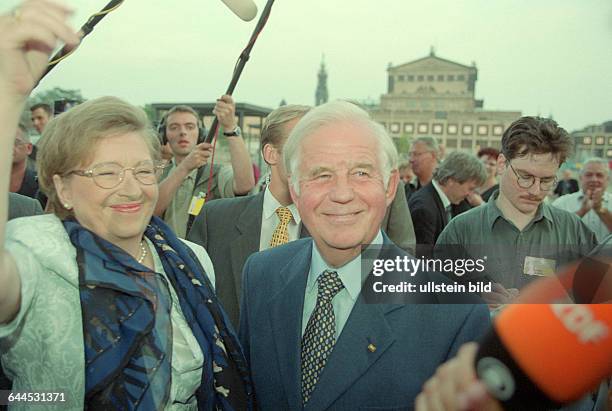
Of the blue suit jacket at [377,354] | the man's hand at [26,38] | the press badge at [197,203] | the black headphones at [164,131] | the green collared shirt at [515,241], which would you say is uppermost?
the black headphones at [164,131]

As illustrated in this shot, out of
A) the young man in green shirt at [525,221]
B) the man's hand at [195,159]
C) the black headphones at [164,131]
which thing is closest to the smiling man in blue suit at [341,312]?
the young man in green shirt at [525,221]

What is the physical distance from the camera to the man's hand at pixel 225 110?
256 centimetres

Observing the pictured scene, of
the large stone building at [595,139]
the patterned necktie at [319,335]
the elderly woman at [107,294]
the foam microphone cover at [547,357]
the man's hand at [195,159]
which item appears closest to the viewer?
the foam microphone cover at [547,357]

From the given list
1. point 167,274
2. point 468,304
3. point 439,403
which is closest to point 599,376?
point 439,403

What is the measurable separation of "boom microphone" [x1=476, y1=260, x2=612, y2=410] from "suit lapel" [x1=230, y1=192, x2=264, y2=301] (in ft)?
5.54

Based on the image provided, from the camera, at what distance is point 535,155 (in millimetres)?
2037

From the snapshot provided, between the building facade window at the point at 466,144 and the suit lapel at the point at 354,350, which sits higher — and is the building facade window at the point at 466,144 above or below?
above

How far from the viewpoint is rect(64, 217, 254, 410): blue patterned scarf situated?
136 cm

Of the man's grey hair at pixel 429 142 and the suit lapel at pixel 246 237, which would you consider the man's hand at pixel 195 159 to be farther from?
the man's grey hair at pixel 429 142

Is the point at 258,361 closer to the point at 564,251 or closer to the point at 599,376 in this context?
the point at 599,376

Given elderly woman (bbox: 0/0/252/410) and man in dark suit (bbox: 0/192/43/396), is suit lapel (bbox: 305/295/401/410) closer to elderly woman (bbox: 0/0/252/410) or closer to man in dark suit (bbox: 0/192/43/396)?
elderly woman (bbox: 0/0/252/410)

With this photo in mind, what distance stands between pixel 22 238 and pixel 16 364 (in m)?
0.31

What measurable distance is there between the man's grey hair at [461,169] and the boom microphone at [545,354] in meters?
3.27

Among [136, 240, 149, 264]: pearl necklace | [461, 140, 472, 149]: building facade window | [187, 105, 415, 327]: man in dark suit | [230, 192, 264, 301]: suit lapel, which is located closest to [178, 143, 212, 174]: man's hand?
[187, 105, 415, 327]: man in dark suit
